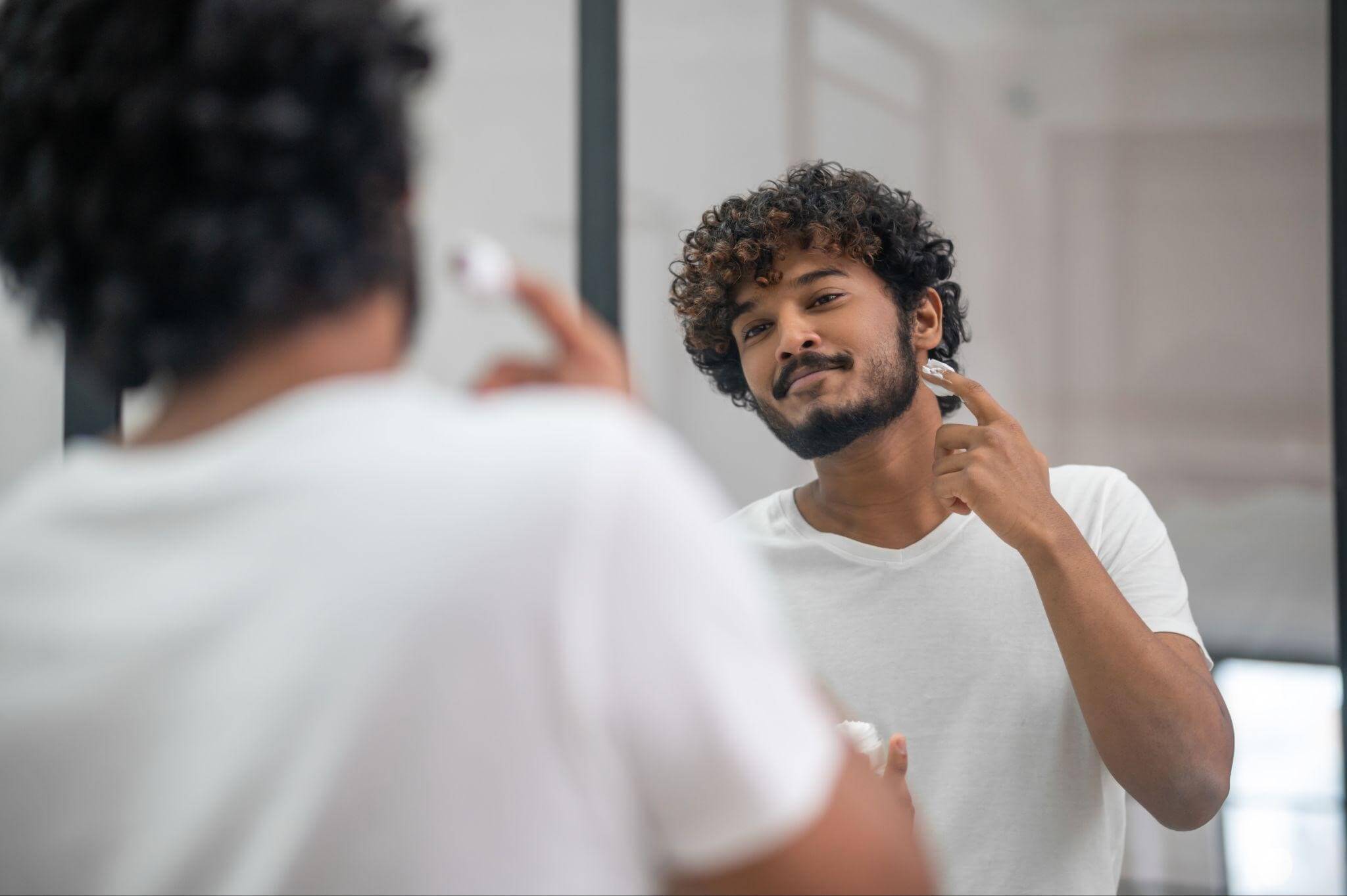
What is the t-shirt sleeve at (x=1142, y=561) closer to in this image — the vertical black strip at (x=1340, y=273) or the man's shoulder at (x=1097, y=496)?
the man's shoulder at (x=1097, y=496)

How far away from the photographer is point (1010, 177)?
6.94 feet

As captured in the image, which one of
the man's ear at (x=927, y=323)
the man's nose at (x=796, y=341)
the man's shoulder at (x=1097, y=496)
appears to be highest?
the man's ear at (x=927, y=323)

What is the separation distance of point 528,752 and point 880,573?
1.11m

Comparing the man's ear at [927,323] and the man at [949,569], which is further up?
the man's ear at [927,323]

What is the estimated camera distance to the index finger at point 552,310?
0.58 m

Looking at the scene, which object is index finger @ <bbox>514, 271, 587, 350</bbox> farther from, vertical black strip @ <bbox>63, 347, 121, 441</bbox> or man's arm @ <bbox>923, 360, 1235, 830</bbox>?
vertical black strip @ <bbox>63, 347, 121, 441</bbox>

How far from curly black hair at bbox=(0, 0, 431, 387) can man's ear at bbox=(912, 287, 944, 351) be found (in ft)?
4.06

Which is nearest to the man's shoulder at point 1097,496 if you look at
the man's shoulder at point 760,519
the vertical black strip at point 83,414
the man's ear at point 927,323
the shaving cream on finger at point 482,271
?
the man's ear at point 927,323

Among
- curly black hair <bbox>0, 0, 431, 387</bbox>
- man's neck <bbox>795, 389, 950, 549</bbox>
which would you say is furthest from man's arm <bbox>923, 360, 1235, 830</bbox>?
curly black hair <bbox>0, 0, 431, 387</bbox>

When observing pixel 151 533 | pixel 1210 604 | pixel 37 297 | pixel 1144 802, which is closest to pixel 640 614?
pixel 151 533

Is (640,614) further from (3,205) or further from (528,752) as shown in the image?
(3,205)

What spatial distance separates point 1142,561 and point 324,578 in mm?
1208

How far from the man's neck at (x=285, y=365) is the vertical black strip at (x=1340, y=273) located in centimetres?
192

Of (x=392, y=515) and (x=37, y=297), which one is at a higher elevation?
(x=37, y=297)
